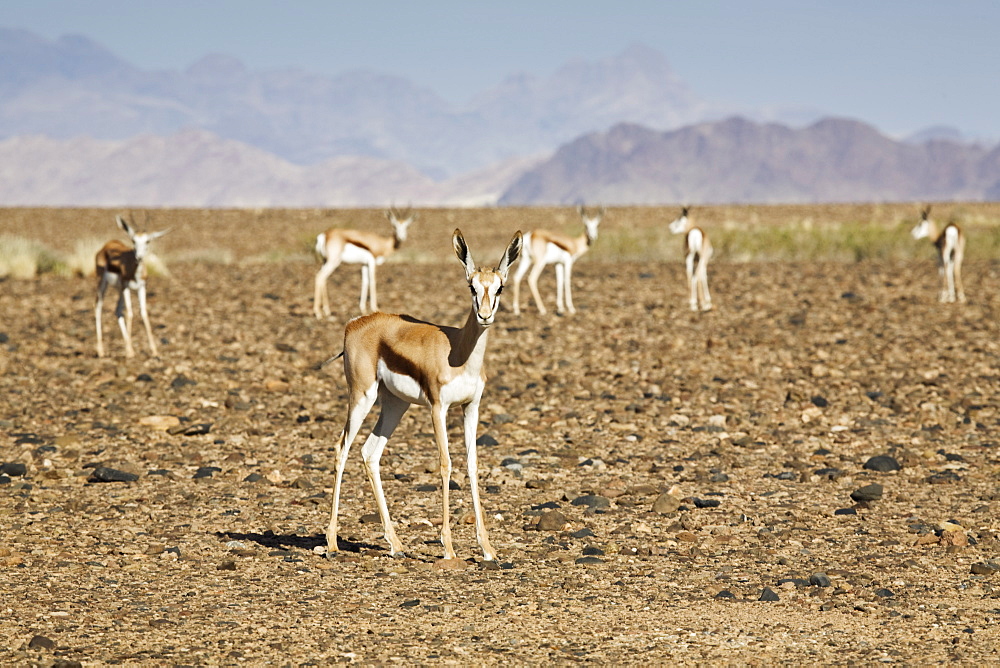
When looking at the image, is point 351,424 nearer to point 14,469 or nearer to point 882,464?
point 14,469

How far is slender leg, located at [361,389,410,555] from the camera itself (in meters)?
9.17

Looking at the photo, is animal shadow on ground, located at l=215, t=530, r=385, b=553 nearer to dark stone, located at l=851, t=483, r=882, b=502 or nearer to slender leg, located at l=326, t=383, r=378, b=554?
slender leg, located at l=326, t=383, r=378, b=554

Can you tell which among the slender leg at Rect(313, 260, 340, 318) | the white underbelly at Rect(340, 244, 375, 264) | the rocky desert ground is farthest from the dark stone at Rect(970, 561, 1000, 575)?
the white underbelly at Rect(340, 244, 375, 264)

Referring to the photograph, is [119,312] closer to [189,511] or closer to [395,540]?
[189,511]

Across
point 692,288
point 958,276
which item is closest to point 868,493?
point 692,288

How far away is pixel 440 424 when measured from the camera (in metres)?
8.71

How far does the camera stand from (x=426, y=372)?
8.79m

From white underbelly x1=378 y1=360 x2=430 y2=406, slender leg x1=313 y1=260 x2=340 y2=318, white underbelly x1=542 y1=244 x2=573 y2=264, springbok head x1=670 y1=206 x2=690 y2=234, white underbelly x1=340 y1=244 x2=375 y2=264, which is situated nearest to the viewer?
white underbelly x1=378 y1=360 x2=430 y2=406

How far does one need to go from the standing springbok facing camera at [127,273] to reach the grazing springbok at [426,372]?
31.7 feet

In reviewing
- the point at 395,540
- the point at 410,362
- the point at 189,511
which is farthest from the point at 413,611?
the point at 189,511

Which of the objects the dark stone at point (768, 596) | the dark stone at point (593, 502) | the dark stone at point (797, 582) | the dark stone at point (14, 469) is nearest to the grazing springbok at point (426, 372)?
the dark stone at point (593, 502)

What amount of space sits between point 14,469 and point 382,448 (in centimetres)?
475

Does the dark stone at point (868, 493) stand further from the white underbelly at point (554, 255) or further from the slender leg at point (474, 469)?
the white underbelly at point (554, 255)

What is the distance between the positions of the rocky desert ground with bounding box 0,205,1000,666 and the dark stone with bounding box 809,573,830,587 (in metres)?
0.02
